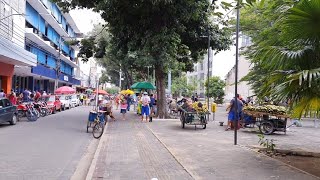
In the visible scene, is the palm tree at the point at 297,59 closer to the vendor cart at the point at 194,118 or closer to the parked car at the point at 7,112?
the vendor cart at the point at 194,118

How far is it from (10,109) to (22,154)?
9.36 metres

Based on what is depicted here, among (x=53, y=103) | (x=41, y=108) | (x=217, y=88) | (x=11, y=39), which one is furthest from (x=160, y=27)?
(x=217, y=88)

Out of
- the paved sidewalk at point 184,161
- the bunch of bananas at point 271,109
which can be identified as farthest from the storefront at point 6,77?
the bunch of bananas at point 271,109

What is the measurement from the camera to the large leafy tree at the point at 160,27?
67.9ft

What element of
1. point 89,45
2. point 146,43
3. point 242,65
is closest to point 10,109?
point 146,43

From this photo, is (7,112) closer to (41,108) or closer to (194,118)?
(41,108)

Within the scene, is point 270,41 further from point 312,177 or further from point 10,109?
point 10,109

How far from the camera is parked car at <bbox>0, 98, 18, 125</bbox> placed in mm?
18438

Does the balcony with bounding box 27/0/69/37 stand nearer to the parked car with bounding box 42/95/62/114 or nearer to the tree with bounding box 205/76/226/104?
the parked car with bounding box 42/95/62/114

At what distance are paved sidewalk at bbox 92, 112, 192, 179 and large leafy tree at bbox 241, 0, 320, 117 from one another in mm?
2523

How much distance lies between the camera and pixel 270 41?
29.2 feet

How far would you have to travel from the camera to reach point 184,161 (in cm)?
928

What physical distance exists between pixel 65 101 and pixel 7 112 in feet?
61.0

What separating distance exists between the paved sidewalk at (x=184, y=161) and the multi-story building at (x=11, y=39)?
15797mm
